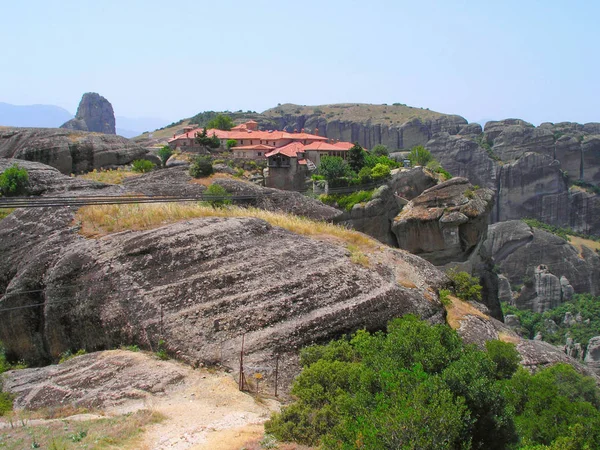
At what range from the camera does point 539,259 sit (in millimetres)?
88000

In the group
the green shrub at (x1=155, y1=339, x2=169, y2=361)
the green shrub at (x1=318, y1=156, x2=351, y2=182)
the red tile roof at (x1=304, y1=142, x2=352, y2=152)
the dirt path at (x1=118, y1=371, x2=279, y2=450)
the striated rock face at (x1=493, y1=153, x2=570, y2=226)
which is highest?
the red tile roof at (x1=304, y1=142, x2=352, y2=152)

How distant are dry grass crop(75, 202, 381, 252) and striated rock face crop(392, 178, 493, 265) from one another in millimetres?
22075

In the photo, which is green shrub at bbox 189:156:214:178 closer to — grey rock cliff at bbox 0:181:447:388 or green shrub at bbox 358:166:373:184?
green shrub at bbox 358:166:373:184

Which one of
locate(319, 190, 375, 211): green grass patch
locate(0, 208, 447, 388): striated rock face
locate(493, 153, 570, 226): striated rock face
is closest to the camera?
locate(0, 208, 447, 388): striated rock face

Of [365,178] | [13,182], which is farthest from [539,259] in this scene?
[13,182]

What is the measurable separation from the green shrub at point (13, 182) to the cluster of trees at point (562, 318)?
2629 inches

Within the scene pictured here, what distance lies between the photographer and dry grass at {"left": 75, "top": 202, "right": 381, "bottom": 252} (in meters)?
18.9

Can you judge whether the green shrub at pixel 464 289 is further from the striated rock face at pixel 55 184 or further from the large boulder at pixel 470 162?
the large boulder at pixel 470 162

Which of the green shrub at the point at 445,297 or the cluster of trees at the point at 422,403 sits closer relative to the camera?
the cluster of trees at the point at 422,403

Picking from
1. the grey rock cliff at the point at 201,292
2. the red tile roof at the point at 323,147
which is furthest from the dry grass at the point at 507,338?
the red tile roof at the point at 323,147

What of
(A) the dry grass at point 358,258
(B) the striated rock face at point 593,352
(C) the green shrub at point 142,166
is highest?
(C) the green shrub at point 142,166

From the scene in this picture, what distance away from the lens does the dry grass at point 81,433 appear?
934 centimetres

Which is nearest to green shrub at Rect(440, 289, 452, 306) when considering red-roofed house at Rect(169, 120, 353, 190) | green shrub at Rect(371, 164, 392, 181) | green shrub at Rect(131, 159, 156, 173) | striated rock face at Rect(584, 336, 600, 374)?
green shrub at Rect(131, 159, 156, 173)

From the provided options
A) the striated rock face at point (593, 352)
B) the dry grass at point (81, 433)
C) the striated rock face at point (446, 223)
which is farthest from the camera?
the striated rock face at point (593, 352)
